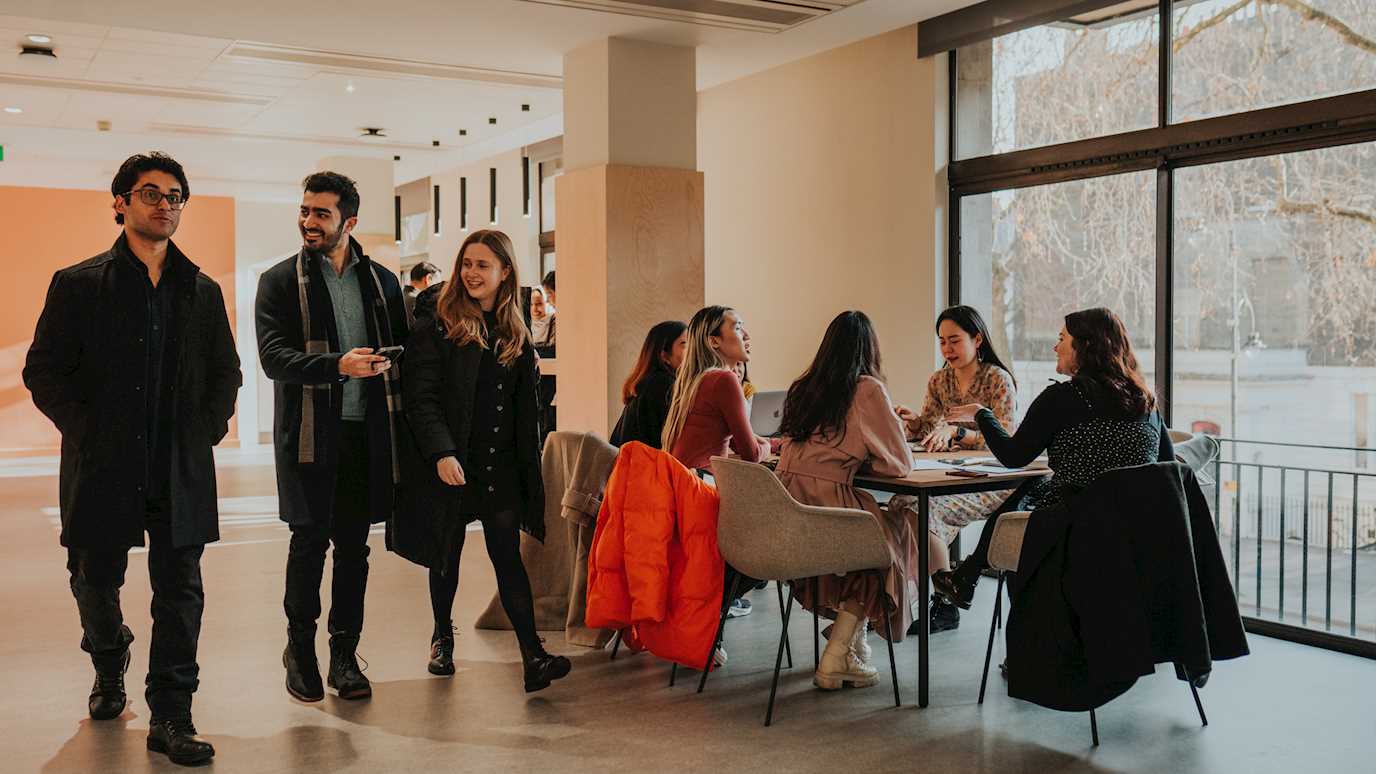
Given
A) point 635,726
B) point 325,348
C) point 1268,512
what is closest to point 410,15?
point 325,348

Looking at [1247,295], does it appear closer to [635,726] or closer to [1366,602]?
[1366,602]

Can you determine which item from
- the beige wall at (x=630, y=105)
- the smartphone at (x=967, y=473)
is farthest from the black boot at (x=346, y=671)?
the beige wall at (x=630, y=105)

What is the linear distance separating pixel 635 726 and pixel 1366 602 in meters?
3.23

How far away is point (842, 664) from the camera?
427 centimetres

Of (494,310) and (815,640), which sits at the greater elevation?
(494,310)

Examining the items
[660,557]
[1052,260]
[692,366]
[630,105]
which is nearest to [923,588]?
[660,557]

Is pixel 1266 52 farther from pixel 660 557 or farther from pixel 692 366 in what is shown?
pixel 660 557

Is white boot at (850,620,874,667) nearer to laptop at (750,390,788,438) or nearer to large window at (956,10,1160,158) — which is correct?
laptop at (750,390,788,438)

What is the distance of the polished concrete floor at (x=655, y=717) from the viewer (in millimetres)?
3557

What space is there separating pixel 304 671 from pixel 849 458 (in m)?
1.98

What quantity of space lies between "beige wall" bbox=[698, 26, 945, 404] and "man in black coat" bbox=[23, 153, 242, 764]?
14.4ft

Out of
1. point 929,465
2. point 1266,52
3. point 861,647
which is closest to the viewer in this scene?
point 861,647

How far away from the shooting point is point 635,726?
3863mm

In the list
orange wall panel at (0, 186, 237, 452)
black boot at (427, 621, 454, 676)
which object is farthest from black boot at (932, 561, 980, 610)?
orange wall panel at (0, 186, 237, 452)
